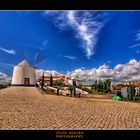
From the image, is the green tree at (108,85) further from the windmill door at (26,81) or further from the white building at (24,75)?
the windmill door at (26,81)

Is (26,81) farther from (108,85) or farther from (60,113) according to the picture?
(108,85)

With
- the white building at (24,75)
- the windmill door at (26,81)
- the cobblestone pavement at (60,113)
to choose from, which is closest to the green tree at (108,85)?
the cobblestone pavement at (60,113)

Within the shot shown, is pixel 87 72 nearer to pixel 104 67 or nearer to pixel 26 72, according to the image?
pixel 104 67

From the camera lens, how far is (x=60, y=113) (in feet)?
10.8

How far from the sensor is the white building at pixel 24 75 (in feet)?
11.1

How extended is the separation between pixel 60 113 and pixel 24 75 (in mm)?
964

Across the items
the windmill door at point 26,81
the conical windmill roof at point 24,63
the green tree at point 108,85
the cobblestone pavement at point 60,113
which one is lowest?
the cobblestone pavement at point 60,113

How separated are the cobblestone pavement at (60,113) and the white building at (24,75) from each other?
0.41 ft

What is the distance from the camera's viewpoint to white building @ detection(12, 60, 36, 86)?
338cm

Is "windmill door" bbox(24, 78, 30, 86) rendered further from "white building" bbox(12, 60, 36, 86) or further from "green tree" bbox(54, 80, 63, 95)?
"green tree" bbox(54, 80, 63, 95)

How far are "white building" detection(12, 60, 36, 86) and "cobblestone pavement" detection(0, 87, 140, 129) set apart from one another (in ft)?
0.41

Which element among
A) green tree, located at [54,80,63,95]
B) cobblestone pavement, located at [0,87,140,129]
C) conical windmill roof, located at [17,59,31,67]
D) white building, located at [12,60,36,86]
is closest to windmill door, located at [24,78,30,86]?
white building, located at [12,60,36,86]

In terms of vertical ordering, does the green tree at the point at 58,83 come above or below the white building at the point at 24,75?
below
